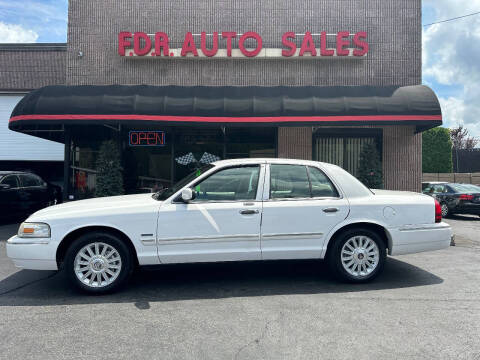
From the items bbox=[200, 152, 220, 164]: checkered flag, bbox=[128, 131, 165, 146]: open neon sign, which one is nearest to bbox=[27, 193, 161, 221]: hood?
bbox=[200, 152, 220, 164]: checkered flag

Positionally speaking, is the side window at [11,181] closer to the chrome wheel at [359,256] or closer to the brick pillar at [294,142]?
the brick pillar at [294,142]

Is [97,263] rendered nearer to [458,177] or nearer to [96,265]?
[96,265]

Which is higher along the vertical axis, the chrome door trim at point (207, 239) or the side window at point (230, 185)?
the side window at point (230, 185)

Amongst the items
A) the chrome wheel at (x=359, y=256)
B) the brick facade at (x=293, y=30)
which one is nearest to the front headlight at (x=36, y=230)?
the chrome wheel at (x=359, y=256)

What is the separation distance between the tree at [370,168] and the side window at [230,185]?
24.1ft

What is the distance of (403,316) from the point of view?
383 cm

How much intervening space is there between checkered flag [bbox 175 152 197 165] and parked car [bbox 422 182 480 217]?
347 inches

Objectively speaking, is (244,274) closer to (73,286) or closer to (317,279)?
(317,279)

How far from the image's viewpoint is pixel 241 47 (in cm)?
1188

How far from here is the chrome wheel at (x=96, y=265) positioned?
177 inches

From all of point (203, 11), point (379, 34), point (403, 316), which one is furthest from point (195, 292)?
point (379, 34)

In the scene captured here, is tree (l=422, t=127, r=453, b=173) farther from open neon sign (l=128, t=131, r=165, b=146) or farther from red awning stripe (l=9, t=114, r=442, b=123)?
open neon sign (l=128, t=131, r=165, b=146)

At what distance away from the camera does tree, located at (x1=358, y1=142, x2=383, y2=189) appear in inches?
446

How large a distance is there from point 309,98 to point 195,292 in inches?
286
